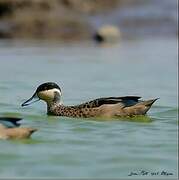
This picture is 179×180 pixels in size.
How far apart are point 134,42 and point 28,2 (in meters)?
5.72

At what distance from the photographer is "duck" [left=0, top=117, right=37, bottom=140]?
10.8 m

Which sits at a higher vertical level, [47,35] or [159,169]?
[47,35]

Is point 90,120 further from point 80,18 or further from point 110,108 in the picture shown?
point 80,18

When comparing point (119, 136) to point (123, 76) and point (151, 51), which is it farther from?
point (151, 51)

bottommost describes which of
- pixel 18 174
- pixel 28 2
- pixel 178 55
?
pixel 18 174

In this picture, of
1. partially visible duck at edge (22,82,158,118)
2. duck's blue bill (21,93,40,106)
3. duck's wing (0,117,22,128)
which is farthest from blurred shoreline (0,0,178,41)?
duck's wing (0,117,22,128)

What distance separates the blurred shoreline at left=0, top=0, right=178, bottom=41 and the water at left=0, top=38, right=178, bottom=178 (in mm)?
2969

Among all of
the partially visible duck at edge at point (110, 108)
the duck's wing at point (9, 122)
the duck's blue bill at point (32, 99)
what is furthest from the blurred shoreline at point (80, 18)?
the duck's wing at point (9, 122)

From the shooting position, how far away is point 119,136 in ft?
37.4

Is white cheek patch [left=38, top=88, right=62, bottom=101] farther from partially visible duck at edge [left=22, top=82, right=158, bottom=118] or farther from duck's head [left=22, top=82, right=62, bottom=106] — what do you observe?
partially visible duck at edge [left=22, top=82, right=158, bottom=118]

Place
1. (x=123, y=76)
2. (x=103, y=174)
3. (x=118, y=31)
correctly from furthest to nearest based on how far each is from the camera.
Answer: (x=118, y=31)
(x=123, y=76)
(x=103, y=174)

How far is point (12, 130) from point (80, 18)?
19414 mm

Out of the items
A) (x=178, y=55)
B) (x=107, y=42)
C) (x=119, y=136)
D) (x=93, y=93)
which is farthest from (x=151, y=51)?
(x=119, y=136)

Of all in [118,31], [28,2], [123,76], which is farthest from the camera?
[28,2]
